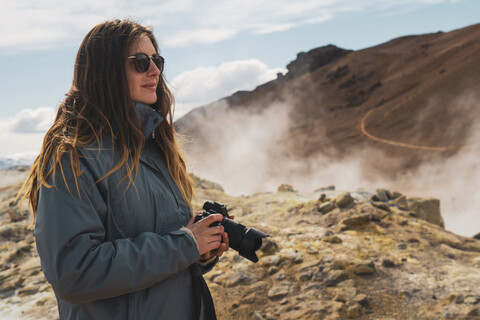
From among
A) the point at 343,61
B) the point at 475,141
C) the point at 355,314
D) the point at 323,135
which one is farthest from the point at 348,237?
the point at 343,61

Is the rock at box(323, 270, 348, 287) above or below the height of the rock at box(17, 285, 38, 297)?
above

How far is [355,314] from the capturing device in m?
3.83

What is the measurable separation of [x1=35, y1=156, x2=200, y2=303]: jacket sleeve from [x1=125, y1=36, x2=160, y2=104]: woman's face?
1.36ft

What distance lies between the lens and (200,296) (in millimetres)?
1621

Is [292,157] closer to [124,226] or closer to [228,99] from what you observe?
[228,99]

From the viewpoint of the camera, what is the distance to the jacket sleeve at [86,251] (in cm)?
126

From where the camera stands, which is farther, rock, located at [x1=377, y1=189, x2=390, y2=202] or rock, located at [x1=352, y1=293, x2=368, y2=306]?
rock, located at [x1=377, y1=189, x2=390, y2=202]

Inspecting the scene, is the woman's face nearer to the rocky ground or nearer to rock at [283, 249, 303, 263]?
the rocky ground

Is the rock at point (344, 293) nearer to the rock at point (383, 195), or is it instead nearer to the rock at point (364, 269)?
the rock at point (364, 269)

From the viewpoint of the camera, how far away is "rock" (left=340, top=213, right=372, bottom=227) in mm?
5715

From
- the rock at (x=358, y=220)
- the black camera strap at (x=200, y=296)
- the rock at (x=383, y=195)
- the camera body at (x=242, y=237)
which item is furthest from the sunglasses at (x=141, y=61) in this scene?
the rock at (x=383, y=195)

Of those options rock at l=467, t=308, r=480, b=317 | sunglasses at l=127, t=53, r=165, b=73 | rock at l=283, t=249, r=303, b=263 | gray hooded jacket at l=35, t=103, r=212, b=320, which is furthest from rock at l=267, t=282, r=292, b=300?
sunglasses at l=127, t=53, r=165, b=73

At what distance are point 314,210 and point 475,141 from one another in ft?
63.2

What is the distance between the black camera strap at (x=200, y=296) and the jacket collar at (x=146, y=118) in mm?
545
